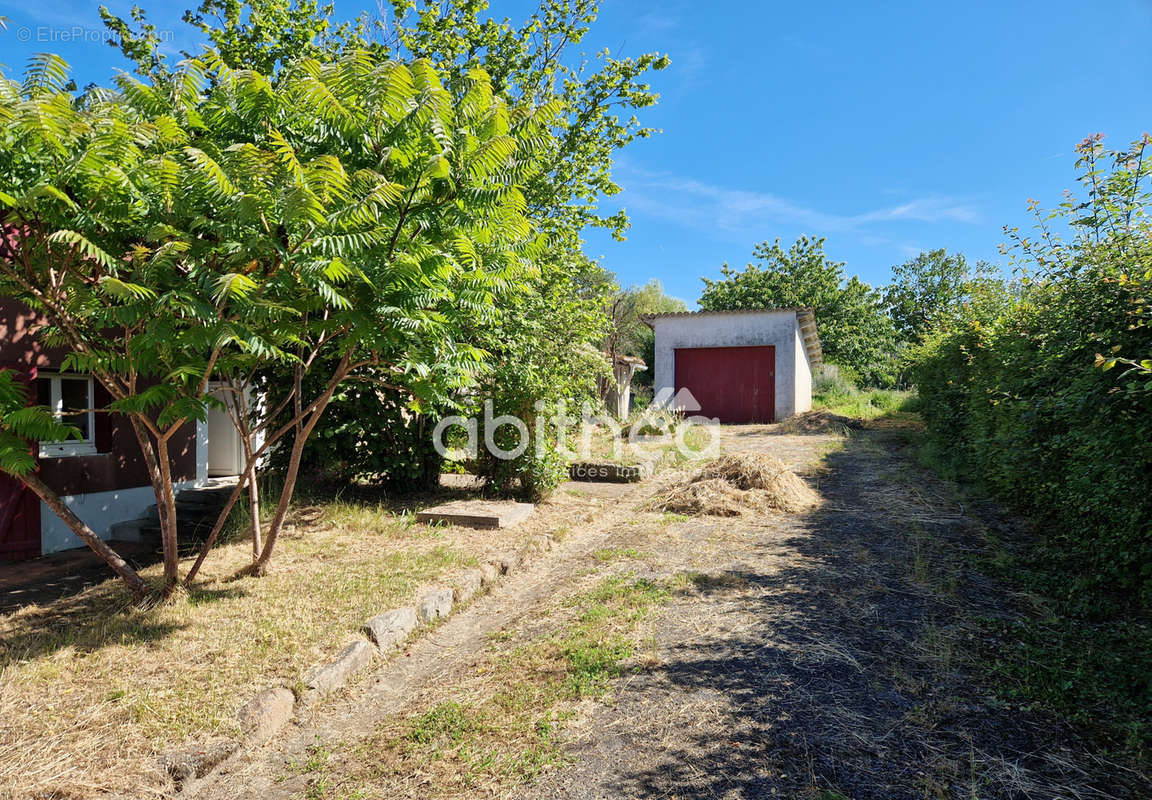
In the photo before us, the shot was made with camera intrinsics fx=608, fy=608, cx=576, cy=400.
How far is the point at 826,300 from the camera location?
115 feet

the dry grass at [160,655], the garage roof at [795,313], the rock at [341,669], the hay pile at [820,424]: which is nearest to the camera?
the dry grass at [160,655]

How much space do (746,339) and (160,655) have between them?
759 inches

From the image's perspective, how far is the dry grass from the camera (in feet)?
9.80

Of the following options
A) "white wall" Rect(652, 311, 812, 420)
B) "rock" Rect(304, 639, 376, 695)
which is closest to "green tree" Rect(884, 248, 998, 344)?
"white wall" Rect(652, 311, 812, 420)

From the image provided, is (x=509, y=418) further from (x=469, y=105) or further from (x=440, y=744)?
(x=440, y=744)

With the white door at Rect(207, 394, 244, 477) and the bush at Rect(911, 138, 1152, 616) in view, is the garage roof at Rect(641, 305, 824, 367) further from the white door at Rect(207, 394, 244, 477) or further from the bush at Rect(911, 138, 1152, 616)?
the white door at Rect(207, 394, 244, 477)

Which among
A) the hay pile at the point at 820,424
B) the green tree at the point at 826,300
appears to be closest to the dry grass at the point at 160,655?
the hay pile at the point at 820,424

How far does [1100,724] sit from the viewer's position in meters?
3.04

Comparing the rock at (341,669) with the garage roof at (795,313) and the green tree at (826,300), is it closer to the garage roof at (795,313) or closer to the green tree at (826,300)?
the garage roof at (795,313)

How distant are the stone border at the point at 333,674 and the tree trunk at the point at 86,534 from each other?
189cm

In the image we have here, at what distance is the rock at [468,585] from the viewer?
18.2ft

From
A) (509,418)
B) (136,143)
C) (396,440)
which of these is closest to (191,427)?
(396,440)

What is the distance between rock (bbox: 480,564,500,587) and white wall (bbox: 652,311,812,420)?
16285 millimetres

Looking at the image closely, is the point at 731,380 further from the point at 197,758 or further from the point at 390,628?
the point at 197,758
